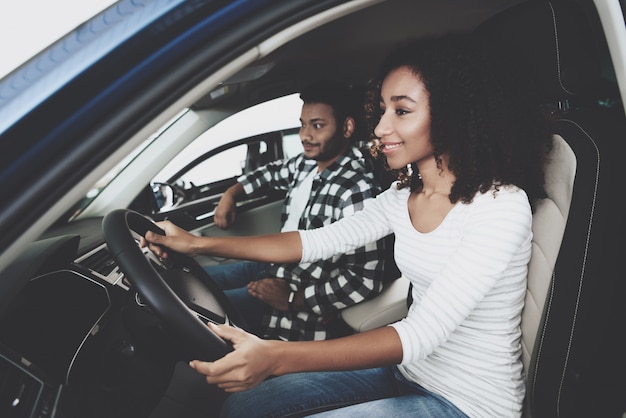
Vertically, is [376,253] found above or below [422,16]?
below

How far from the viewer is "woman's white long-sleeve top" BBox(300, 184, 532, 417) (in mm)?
925

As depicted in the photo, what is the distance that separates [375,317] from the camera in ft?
5.50

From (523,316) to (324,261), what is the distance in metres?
0.90

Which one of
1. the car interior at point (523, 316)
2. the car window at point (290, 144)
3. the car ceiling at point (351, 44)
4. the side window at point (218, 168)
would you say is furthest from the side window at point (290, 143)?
the car interior at point (523, 316)

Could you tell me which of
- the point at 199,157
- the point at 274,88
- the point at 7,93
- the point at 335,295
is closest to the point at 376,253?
the point at 335,295

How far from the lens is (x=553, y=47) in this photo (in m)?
1.07

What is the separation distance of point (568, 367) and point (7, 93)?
3.90 feet

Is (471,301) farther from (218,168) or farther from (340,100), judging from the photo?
(218,168)

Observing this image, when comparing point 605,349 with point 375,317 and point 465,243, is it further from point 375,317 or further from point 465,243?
point 375,317

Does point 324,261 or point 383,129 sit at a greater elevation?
point 383,129

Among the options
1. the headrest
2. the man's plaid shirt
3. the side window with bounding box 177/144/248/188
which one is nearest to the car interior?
the headrest

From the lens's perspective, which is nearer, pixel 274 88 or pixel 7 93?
pixel 7 93

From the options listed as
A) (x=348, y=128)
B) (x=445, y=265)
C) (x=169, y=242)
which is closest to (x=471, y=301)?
(x=445, y=265)

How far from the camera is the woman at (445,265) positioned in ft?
3.01
